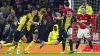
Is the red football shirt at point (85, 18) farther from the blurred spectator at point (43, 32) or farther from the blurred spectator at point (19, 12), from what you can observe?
the blurred spectator at point (19, 12)

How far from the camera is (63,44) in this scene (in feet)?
58.7

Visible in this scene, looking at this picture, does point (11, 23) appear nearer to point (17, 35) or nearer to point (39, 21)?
Result: point (39, 21)

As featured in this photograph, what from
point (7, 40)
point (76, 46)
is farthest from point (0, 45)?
point (76, 46)

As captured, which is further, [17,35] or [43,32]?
[43,32]

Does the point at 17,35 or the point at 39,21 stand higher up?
the point at 39,21

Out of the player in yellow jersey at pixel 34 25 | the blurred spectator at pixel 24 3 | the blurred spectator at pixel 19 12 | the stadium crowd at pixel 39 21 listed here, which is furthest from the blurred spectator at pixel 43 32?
the blurred spectator at pixel 24 3

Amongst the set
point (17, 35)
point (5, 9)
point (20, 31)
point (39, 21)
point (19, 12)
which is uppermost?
point (5, 9)

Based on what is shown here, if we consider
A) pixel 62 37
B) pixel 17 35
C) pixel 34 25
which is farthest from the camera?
pixel 34 25

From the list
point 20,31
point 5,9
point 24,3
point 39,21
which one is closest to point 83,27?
point 39,21

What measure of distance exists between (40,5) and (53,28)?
96.4 inches

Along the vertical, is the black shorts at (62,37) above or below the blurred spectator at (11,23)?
below

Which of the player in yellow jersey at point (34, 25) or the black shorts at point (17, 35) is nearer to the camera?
the black shorts at point (17, 35)

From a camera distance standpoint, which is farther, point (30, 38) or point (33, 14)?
point (30, 38)

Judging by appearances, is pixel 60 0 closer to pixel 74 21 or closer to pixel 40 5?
pixel 40 5
